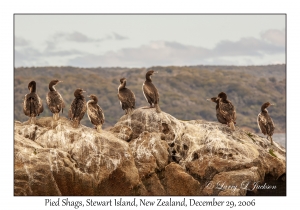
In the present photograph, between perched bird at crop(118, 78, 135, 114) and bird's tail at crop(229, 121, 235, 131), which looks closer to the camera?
bird's tail at crop(229, 121, 235, 131)

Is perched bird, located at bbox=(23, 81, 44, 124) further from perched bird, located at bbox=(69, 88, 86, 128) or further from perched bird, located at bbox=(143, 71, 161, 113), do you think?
perched bird, located at bbox=(143, 71, 161, 113)

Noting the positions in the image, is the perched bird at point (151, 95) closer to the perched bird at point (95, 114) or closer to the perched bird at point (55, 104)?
the perched bird at point (95, 114)

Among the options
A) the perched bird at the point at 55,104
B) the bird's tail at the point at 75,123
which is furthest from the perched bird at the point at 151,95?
the perched bird at the point at 55,104

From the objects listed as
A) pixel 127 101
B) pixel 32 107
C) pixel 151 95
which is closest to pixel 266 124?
pixel 151 95

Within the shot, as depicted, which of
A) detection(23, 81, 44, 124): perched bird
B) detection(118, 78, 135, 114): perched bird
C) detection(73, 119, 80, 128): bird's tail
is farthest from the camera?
detection(118, 78, 135, 114): perched bird

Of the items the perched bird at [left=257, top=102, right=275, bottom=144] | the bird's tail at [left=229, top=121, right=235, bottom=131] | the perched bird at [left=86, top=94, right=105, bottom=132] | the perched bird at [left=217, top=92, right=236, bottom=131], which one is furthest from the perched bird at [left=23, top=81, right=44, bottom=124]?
the perched bird at [left=257, top=102, right=275, bottom=144]

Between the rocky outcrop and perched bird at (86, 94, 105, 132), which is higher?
perched bird at (86, 94, 105, 132)

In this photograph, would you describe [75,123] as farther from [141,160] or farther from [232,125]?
[232,125]

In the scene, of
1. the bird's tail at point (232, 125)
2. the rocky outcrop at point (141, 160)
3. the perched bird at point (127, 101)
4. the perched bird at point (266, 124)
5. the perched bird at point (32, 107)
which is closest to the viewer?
the rocky outcrop at point (141, 160)

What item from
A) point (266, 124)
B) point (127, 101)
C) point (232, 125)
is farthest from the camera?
point (266, 124)
